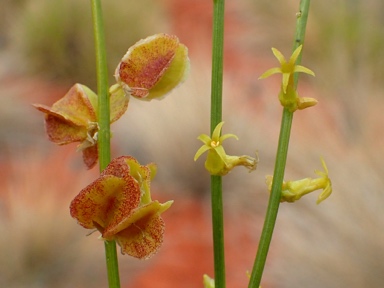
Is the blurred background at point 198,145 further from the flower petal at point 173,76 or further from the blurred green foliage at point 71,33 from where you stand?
the flower petal at point 173,76

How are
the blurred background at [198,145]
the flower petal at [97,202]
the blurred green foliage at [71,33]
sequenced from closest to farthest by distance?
the flower petal at [97,202], the blurred background at [198,145], the blurred green foliage at [71,33]

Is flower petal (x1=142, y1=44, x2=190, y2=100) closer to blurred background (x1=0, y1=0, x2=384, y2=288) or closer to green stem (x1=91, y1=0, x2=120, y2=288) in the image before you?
green stem (x1=91, y1=0, x2=120, y2=288)

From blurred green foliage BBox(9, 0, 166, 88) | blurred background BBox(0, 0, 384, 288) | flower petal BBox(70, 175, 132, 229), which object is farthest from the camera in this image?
blurred green foliage BBox(9, 0, 166, 88)

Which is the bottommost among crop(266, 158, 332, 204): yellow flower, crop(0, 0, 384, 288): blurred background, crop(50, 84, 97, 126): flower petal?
crop(0, 0, 384, 288): blurred background

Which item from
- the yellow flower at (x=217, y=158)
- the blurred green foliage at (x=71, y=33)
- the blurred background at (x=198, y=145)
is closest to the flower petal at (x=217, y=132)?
the yellow flower at (x=217, y=158)

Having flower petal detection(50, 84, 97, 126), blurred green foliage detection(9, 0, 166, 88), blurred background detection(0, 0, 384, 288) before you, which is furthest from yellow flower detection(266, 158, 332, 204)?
blurred green foliage detection(9, 0, 166, 88)

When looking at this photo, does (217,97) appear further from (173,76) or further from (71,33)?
(71,33)

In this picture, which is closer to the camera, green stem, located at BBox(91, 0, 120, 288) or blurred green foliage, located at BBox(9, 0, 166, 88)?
green stem, located at BBox(91, 0, 120, 288)

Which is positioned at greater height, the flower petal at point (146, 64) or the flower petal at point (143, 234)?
the flower petal at point (146, 64)
